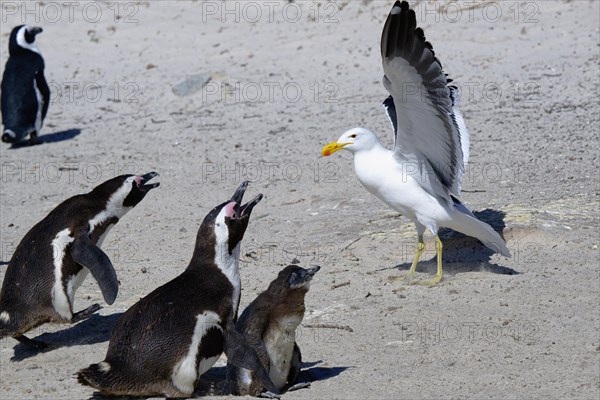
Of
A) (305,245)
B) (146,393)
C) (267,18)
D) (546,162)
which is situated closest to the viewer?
(146,393)

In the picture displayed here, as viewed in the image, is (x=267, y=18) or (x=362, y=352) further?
(x=267, y=18)

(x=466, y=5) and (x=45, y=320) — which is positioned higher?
(x=466, y=5)

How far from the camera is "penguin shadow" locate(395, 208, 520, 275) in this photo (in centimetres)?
668

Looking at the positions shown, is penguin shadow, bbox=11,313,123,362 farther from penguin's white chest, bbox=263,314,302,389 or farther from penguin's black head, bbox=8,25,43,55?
penguin's black head, bbox=8,25,43,55

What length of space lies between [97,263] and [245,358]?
1.32m

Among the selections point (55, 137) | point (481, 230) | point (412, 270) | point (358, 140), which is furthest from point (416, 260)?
point (55, 137)

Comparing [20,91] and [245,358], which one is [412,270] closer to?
[245,358]

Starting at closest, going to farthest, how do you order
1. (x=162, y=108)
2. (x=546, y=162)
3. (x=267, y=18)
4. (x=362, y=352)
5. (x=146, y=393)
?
(x=146, y=393)
(x=362, y=352)
(x=546, y=162)
(x=162, y=108)
(x=267, y=18)

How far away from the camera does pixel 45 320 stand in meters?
5.73

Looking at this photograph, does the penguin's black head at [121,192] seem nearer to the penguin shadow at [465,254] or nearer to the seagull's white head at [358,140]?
the seagull's white head at [358,140]

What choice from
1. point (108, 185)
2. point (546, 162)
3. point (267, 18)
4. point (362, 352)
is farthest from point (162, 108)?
point (362, 352)

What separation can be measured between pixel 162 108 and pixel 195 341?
6.55 metres

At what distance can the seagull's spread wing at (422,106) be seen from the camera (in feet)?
19.0

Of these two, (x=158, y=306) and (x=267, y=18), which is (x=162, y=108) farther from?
(x=158, y=306)
